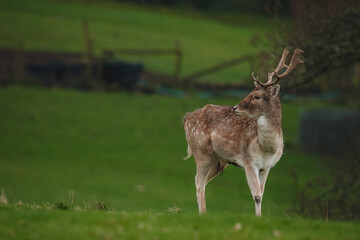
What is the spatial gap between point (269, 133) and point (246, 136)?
0.47 meters

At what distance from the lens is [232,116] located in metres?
11.5

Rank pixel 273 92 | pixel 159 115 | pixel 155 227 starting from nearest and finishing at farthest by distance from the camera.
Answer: pixel 155 227, pixel 273 92, pixel 159 115

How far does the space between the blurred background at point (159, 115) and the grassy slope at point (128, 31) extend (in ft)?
0.84

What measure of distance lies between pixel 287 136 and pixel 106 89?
353 inches

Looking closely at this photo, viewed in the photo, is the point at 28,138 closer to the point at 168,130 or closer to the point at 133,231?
the point at 168,130

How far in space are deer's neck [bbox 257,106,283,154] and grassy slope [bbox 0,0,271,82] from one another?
93.3 ft

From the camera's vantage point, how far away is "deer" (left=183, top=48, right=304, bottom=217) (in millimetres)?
10797

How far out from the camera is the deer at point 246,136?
10.8 m

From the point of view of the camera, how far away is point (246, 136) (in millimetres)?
11094

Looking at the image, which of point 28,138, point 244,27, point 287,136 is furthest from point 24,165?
point 244,27

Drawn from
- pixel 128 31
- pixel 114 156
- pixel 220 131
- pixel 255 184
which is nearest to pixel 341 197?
pixel 220 131

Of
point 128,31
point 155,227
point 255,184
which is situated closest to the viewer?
point 155,227

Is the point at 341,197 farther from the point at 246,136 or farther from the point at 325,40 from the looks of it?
the point at 246,136

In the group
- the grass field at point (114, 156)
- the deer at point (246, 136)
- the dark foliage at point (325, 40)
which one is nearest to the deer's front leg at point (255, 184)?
the deer at point (246, 136)
